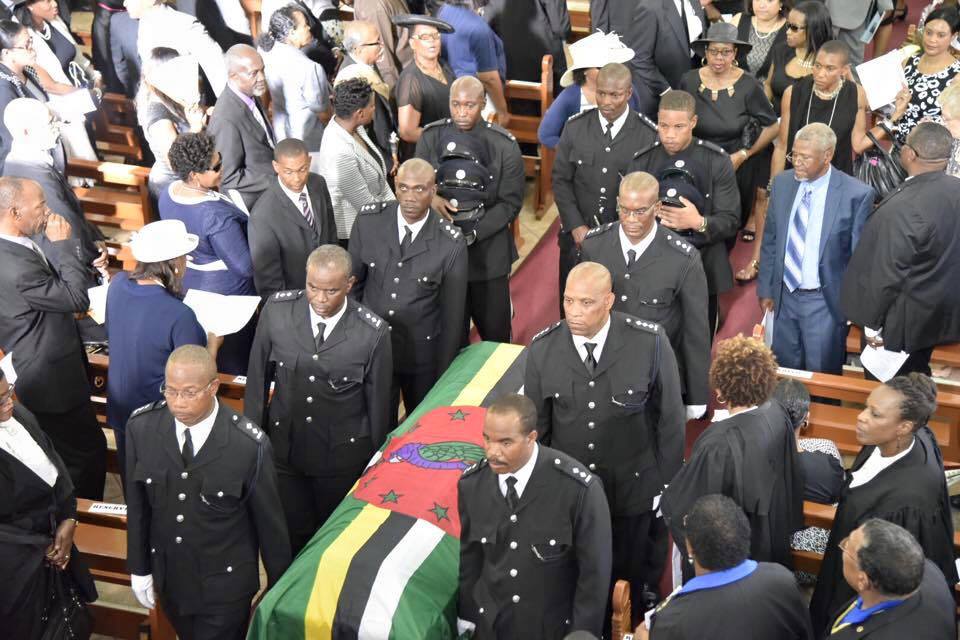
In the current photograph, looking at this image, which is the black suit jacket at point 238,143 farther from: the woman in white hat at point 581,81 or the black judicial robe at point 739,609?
the black judicial robe at point 739,609

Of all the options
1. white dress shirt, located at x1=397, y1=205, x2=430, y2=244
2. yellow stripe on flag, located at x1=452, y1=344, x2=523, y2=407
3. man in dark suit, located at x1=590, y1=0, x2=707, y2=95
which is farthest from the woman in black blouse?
white dress shirt, located at x1=397, y1=205, x2=430, y2=244

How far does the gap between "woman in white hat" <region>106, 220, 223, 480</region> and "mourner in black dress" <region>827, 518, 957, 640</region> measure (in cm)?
283

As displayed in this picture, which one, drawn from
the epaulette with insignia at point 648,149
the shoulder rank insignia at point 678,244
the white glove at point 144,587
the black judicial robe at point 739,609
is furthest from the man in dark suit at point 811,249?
the white glove at point 144,587

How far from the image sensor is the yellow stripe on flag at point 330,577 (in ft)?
13.6

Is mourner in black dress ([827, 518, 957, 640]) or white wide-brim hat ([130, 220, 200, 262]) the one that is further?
white wide-brim hat ([130, 220, 200, 262])

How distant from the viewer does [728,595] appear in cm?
346

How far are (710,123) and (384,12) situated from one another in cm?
242

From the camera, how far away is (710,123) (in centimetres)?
665

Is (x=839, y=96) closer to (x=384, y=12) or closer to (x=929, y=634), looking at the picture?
(x=384, y=12)

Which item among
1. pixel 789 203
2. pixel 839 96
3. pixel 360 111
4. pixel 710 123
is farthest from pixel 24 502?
pixel 839 96

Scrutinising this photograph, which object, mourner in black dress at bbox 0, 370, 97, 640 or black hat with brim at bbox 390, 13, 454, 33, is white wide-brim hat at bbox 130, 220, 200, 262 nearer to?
mourner in black dress at bbox 0, 370, 97, 640

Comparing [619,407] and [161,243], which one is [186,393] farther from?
[619,407]

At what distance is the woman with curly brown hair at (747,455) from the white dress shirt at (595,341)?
1.56ft

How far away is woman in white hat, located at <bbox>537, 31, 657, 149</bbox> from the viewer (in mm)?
6555
